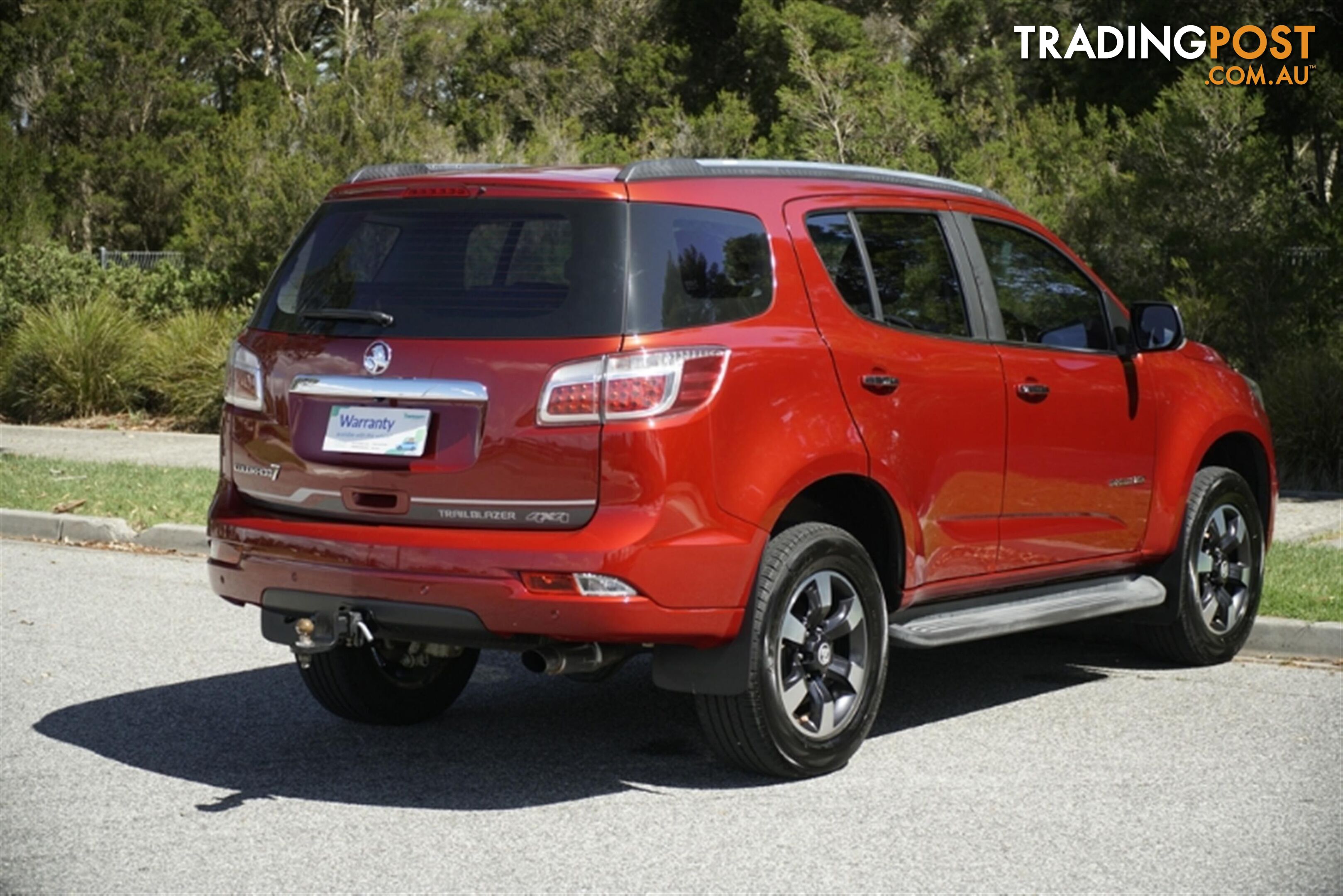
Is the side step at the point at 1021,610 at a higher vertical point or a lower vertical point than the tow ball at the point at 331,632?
lower

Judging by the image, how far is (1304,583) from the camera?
9320mm

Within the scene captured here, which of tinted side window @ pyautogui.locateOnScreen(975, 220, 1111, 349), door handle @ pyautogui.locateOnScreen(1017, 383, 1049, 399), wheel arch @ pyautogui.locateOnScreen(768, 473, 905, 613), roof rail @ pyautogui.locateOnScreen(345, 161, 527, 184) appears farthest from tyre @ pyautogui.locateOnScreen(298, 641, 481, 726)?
tinted side window @ pyautogui.locateOnScreen(975, 220, 1111, 349)

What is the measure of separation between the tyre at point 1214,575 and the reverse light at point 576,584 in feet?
11.0

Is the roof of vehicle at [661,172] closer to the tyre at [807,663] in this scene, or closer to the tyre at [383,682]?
the tyre at [807,663]

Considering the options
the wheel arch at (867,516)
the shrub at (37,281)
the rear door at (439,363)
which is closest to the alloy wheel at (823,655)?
the wheel arch at (867,516)

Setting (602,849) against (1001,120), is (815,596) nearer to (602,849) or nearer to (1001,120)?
(602,849)

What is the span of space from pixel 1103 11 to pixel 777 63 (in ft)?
31.1

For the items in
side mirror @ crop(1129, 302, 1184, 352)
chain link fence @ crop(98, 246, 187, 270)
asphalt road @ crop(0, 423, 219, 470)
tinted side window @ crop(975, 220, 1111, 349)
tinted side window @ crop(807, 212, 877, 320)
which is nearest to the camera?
tinted side window @ crop(807, 212, 877, 320)

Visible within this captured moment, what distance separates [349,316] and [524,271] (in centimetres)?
61

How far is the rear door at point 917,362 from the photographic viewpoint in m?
6.23

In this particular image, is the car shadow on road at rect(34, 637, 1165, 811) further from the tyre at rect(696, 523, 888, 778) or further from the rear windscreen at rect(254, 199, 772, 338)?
the rear windscreen at rect(254, 199, 772, 338)

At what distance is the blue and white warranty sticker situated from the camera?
18.6ft

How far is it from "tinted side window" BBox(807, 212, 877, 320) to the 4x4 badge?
4.85ft

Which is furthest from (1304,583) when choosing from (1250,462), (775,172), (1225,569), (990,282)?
(775,172)
